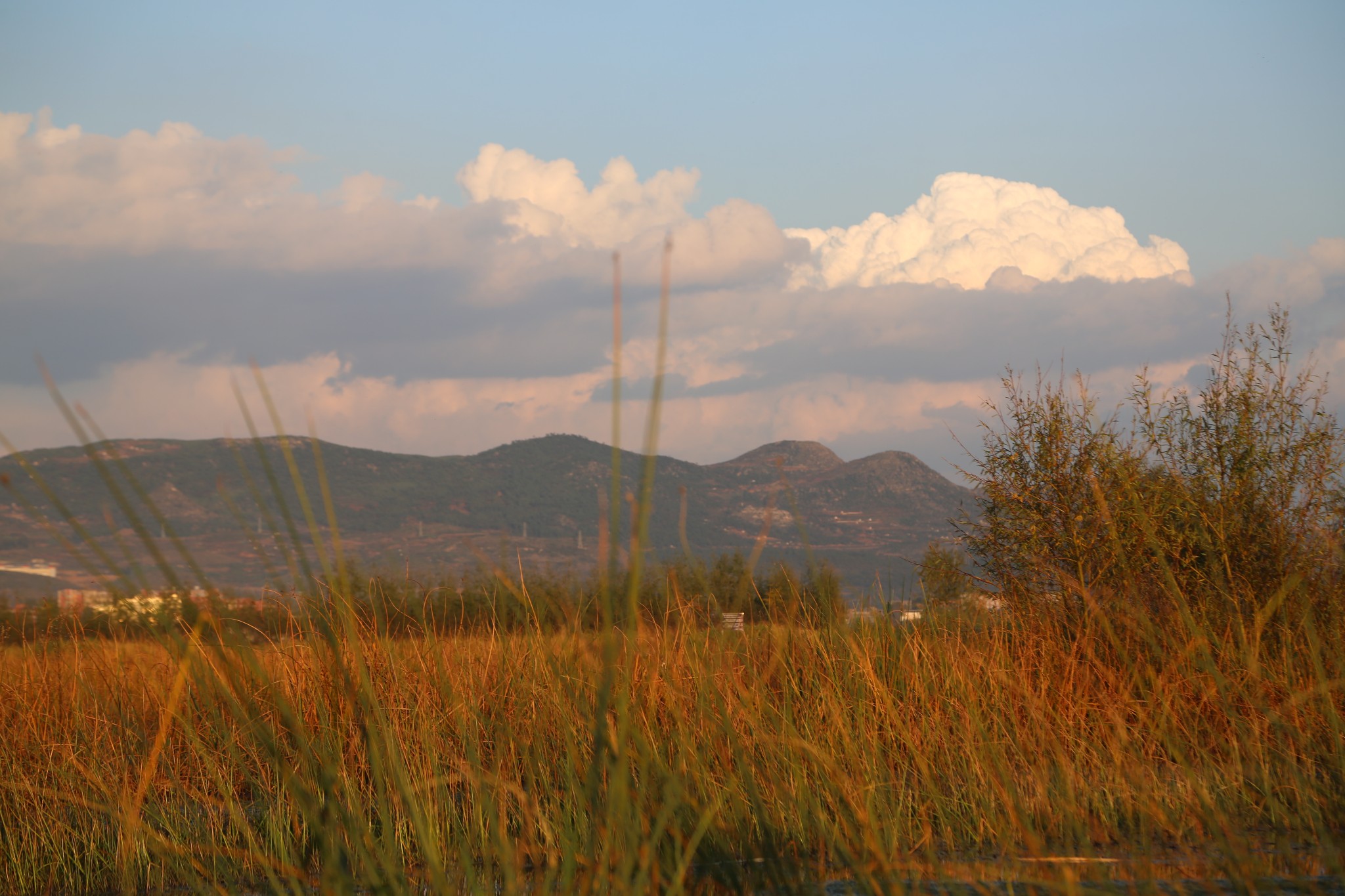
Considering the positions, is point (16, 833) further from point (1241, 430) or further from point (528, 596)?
point (1241, 430)

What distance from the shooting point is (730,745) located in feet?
14.8

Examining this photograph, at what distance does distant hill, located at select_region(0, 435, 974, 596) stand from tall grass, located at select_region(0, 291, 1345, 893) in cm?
8214

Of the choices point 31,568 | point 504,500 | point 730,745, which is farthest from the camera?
point 504,500

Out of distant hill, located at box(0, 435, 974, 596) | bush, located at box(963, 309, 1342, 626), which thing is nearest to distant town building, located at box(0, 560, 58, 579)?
distant hill, located at box(0, 435, 974, 596)

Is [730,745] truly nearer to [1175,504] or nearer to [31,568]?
[1175,504]

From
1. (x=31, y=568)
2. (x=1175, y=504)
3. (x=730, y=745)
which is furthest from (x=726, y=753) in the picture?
(x=31, y=568)

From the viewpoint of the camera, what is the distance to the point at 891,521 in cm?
16425

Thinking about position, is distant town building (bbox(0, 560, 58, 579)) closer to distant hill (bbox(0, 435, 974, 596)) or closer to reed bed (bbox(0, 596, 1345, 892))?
distant hill (bbox(0, 435, 974, 596))

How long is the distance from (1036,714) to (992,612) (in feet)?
11.2

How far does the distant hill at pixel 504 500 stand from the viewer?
102m

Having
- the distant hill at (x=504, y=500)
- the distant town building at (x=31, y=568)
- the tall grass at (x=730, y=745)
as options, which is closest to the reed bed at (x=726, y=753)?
the tall grass at (x=730, y=745)

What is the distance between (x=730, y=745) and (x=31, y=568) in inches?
3982

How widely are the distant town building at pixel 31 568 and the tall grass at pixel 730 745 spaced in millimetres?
90537

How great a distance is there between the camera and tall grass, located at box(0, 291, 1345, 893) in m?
3.13
